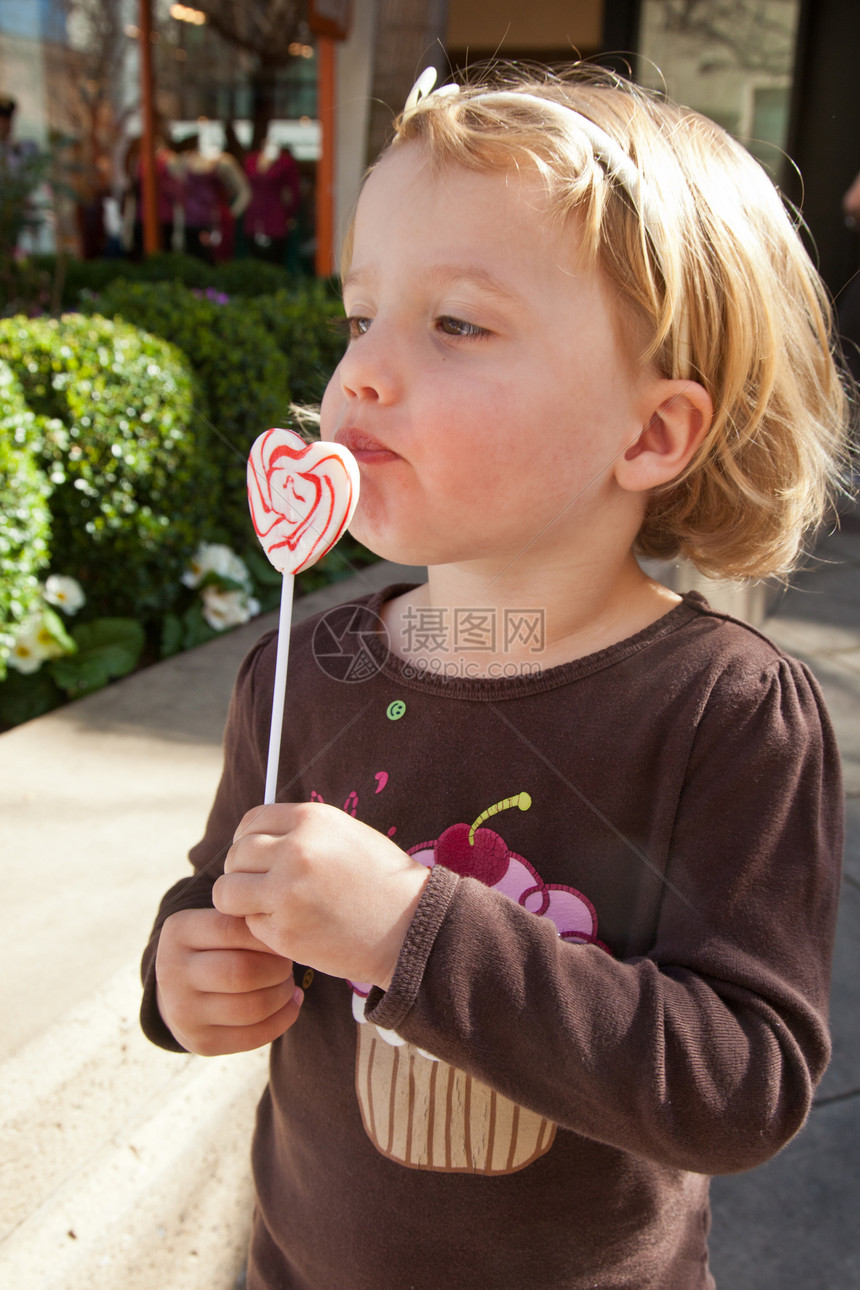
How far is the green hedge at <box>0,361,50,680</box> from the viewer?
2.97 meters

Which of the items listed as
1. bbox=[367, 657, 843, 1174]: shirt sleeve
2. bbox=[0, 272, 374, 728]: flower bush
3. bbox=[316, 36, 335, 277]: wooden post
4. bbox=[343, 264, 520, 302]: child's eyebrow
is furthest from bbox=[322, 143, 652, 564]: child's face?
bbox=[316, 36, 335, 277]: wooden post

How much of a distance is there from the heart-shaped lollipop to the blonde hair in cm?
29

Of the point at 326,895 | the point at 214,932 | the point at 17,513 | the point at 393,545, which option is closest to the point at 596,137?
the point at 393,545

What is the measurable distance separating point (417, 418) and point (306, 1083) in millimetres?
717

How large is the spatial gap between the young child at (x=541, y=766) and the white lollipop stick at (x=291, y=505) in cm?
4

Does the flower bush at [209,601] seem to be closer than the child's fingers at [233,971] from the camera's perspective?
No

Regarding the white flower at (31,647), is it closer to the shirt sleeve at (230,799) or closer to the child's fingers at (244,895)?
the shirt sleeve at (230,799)

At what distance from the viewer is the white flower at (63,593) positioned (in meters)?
3.38

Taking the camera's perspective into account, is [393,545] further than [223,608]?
No

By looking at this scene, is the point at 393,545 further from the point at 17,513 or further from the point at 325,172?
the point at 325,172

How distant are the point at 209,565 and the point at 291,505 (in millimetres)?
2968

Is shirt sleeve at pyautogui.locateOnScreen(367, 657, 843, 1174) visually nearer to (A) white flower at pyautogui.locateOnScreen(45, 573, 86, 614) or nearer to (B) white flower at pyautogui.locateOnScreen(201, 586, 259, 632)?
(A) white flower at pyautogui.locateOnScreen(45, 573, 86, 614)

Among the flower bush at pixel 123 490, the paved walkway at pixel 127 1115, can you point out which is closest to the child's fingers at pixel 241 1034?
the paved walkway at pixel 127 1115

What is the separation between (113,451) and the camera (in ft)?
11.1
